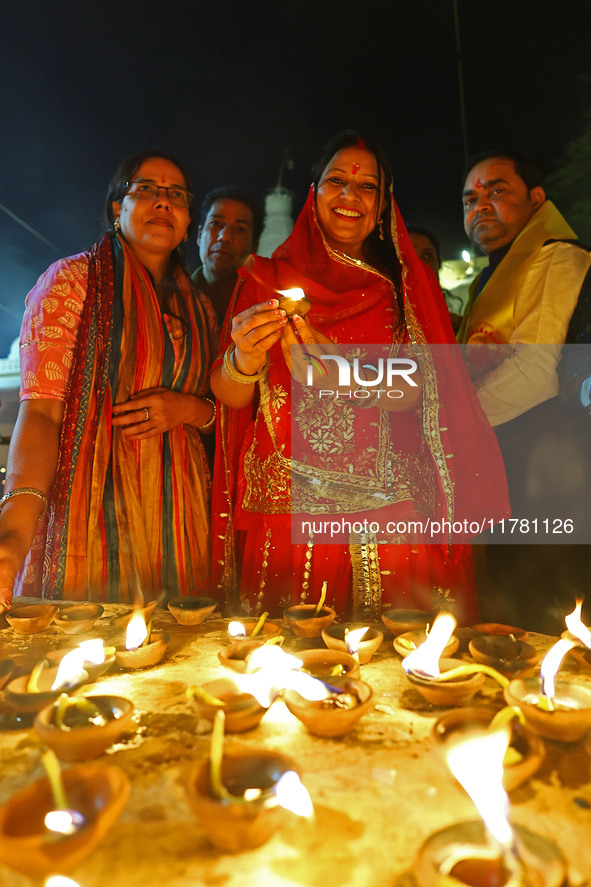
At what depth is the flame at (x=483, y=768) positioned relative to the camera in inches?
28.5

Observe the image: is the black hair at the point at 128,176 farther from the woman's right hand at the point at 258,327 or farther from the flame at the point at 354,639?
the flame at the point at 354,639

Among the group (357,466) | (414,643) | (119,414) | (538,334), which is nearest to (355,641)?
(414,643)

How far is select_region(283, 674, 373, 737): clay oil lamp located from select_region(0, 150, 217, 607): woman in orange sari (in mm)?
1238

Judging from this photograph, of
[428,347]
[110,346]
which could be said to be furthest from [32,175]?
[428,347]

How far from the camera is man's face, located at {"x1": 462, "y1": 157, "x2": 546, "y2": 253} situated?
2.76 meters

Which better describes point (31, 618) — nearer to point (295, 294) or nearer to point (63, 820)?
point (63, 820)

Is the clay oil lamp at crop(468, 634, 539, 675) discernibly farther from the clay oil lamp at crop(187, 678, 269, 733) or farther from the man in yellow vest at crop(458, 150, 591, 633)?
the man in yellow vest at crop(458, 150, 591, 633)

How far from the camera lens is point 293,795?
30.9 inches

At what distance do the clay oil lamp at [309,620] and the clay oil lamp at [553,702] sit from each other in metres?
0.55

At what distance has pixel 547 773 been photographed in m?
0.92

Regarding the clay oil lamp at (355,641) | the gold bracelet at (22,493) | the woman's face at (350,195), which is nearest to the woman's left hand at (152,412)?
the gold bracelet at (22,493)

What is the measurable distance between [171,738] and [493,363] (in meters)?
2.11

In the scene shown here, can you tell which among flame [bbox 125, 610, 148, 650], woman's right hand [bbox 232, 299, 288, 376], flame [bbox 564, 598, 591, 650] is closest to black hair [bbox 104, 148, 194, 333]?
woman's right hand [bbox 232, 299, 288, 376]

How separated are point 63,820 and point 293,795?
326mm
